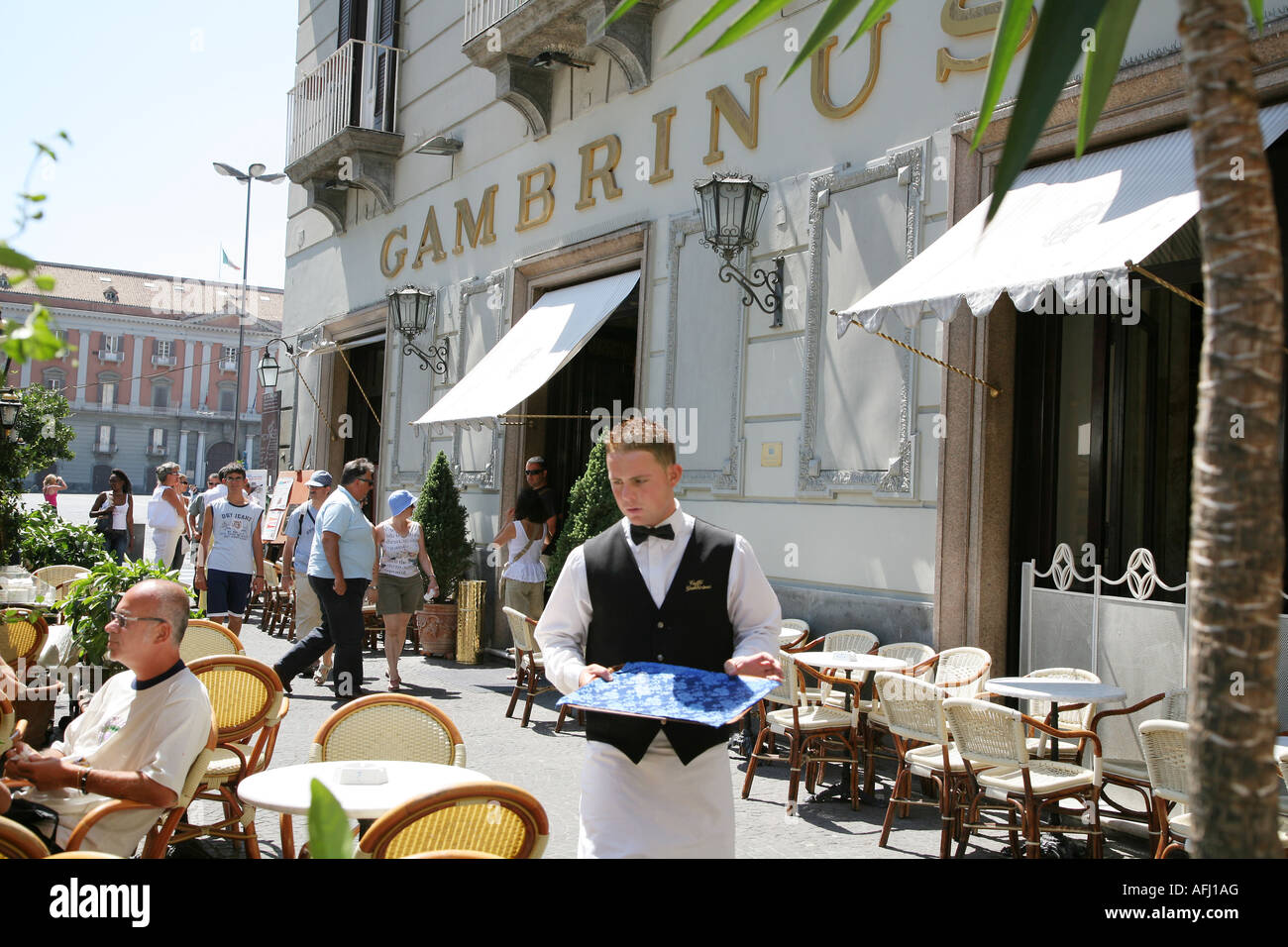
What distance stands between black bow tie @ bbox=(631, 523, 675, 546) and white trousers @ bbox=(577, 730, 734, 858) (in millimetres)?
507

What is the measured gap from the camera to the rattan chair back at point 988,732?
484cm

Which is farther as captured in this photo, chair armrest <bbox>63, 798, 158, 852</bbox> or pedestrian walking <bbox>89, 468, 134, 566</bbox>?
pedestrian walking <bbox>89, 468, 134, 566</bbox>

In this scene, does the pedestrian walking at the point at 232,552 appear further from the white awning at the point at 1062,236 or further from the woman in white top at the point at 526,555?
the white awning at the point at 1062,236

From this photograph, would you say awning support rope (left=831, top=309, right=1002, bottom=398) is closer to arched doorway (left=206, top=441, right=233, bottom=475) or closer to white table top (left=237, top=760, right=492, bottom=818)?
white table top (left=237, top=760, right=492, bottom=818)

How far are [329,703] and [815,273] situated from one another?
490 cm

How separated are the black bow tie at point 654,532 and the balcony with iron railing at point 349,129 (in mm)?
12873

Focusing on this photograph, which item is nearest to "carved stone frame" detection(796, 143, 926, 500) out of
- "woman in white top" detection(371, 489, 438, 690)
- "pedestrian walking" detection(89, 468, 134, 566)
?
"woman in white top" detection(371, 489, 438, 690)

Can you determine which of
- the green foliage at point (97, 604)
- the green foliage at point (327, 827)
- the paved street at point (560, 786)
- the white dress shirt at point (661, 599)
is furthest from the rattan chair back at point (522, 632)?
the green foliage at point (327, 827)

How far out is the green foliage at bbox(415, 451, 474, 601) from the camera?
11922 mm

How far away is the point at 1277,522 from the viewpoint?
1.45m

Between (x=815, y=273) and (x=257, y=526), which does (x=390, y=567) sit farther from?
(x=815, y=273)
